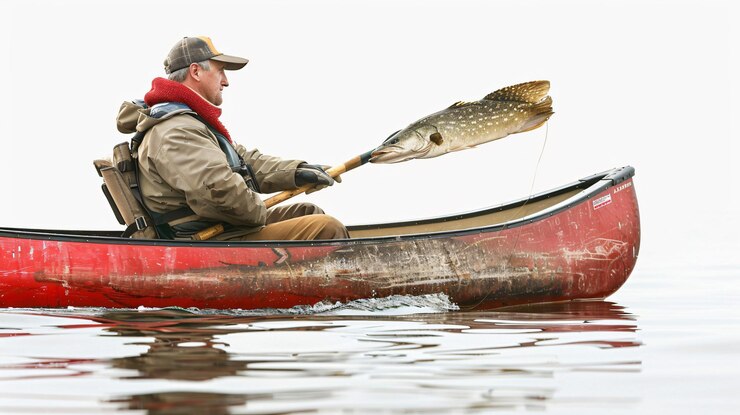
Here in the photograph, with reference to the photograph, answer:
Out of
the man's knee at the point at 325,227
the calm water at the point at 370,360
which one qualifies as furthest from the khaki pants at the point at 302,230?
the calm water at the point at 370,360

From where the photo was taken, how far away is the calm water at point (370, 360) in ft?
13.5

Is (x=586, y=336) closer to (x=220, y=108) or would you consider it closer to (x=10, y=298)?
(x=220, y=108)

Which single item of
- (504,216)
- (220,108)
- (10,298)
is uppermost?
(220,108)

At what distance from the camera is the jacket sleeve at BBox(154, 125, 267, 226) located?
6.66 metres

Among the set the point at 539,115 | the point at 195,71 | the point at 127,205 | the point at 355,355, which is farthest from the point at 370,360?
the point at 539,115

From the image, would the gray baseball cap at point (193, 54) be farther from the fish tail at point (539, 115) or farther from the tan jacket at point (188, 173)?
the fish tail at point (539, 115)

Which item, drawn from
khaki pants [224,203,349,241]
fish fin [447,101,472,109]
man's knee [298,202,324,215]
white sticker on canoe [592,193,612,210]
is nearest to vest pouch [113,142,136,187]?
khaki pants [224,203,349,241]

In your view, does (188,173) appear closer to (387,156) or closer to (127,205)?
(127,205)

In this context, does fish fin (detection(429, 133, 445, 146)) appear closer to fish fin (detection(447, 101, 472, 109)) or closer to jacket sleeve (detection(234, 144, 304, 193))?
fish fin (detection(447, 101, 472, 109))

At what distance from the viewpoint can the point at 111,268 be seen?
677 cm

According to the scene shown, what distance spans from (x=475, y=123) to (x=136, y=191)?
207 centimetres

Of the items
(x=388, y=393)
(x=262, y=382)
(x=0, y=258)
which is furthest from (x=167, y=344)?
(x=0, y=258)

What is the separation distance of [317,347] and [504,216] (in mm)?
→ 3630

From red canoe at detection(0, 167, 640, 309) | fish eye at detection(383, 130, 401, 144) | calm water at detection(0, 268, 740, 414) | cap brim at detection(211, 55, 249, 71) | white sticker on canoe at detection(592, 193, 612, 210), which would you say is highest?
cap brim at detection(211, 55, 249, 71)
